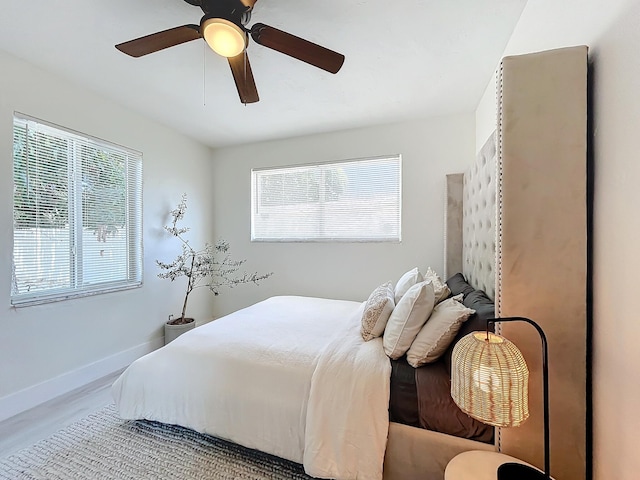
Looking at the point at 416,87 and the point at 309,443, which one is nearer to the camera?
the point at 309,443

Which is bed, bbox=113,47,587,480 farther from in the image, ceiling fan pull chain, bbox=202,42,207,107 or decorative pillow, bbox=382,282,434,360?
ceiling fan pull chain, bbox=202,42,207,107

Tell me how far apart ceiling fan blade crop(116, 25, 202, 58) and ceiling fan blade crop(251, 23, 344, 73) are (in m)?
0.31

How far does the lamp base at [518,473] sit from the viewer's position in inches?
39.7

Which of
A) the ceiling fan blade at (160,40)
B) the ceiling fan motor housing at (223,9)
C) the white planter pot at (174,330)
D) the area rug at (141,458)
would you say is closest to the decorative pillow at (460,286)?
the area rug at (141,458)

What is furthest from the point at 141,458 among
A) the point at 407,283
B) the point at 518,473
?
the point at 407,283

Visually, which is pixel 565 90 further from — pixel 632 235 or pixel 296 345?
pixel 296 345

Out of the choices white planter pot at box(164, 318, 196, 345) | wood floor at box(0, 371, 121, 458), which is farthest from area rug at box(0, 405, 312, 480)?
white planter pot at box(164, 318, 196, 345)

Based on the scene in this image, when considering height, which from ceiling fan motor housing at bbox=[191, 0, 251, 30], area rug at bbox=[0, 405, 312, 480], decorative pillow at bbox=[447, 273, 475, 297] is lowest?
area rug at bbox=[0, 405, 312, 480]

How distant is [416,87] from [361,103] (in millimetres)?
514

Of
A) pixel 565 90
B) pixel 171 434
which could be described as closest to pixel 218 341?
pixel 171 434


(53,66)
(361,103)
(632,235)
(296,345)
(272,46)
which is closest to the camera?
(632,235)

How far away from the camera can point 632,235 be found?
890 mm

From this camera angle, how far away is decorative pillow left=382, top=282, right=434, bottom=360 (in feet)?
5.17

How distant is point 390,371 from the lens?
1473 mm
